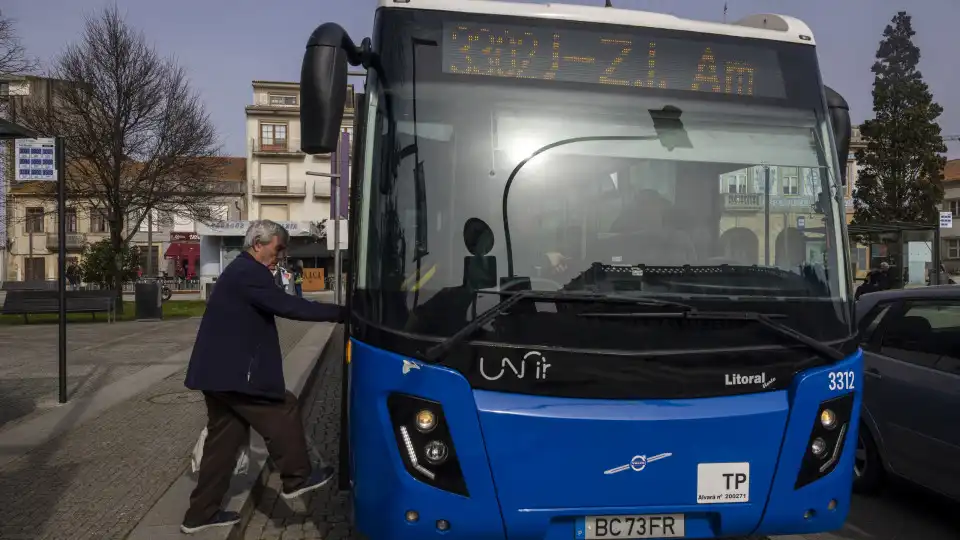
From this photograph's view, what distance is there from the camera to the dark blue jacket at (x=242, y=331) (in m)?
4.13

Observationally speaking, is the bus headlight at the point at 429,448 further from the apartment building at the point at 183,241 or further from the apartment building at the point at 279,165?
the apartment building at the point at 279,165

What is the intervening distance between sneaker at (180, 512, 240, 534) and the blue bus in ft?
4.01

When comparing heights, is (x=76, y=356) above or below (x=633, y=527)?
below

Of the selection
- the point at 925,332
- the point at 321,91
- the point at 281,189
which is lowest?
the point at 925,332

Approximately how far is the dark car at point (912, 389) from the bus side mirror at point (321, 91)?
4.06 m

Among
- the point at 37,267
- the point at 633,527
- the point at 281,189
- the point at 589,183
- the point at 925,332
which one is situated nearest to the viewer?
the point at 633,527

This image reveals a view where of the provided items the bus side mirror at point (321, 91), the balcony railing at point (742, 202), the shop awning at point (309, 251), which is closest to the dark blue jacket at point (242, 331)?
the bus side mirror at point (321, 91)

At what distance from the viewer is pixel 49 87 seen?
2309 centimetres

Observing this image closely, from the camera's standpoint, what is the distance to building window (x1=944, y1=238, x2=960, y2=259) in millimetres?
63594

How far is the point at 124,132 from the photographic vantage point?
24062mm

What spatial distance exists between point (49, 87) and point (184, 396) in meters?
18.3

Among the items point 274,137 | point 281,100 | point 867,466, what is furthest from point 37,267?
point 867,466

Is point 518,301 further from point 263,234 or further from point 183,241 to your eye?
point 183,241

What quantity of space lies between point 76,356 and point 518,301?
1156 centimetres
